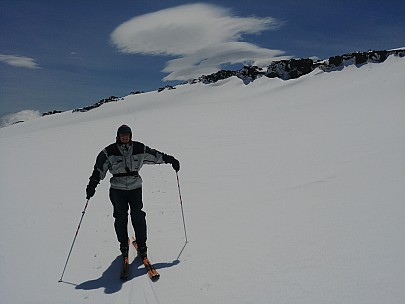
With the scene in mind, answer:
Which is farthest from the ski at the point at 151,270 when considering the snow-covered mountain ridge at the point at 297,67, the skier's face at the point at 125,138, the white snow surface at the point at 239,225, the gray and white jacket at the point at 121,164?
the snow-covered mountain ridge at the point at 297,67

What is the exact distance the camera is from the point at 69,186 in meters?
11.2

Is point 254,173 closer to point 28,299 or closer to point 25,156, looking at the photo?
point 28,299

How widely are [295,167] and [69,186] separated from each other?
7.77 m

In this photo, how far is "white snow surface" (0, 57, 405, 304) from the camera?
4.41m

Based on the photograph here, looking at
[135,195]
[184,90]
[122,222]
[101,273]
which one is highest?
[184,90]

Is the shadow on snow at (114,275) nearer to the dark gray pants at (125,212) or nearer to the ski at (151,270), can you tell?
the ski at (151,270)

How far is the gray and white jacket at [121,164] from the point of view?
514cm

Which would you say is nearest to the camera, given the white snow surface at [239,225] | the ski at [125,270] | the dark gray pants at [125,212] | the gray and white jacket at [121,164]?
the white snow surface at [239,225]

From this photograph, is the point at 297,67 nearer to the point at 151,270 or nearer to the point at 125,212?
the point at 125,212

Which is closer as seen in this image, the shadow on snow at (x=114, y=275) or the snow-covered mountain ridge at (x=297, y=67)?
the shadow on snow at (x=114, y=275)

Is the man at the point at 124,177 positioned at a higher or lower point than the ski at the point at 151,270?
higher

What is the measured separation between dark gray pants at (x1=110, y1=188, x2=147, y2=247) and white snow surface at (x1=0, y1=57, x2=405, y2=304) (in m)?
0.53

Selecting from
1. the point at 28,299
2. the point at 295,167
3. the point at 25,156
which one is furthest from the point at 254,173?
the point at 25,156

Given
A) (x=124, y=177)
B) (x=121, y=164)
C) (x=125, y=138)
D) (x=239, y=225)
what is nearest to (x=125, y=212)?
(x=124, y=177)
